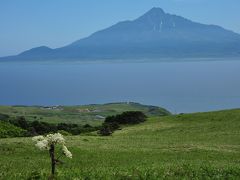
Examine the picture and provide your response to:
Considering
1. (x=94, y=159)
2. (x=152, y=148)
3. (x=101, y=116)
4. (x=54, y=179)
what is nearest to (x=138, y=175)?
(x=54, y=179)

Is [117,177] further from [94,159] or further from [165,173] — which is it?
[94,159]

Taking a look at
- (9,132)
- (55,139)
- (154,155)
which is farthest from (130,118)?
(55,139)

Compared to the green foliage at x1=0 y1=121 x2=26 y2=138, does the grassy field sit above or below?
above

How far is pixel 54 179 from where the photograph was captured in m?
14.4

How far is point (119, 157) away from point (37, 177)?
13.6 m

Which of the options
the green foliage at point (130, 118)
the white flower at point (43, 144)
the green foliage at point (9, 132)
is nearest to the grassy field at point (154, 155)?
the white flower at point (43, 144)

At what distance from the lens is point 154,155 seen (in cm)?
2998

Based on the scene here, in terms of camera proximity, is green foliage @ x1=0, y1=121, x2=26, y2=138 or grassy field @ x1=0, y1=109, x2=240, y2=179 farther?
green foliage @ x1=0, y1=121, x2=26, y2=138

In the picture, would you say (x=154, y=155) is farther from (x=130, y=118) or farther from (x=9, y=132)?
(x=130, y=118)

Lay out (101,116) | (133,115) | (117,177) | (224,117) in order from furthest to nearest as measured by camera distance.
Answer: (101,116)
(133,115)
(224,117)
(117,177)

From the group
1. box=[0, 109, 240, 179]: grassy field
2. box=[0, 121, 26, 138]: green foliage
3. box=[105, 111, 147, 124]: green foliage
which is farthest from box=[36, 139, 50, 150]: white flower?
box=[105, 111, 147, 124]: green foliage

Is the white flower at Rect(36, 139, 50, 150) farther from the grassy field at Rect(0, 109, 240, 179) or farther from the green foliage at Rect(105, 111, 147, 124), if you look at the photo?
the green foliage at Rect(105, 111, 147, 124)

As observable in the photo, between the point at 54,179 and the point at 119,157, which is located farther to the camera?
the point at 119,157

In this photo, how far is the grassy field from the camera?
16.3m
